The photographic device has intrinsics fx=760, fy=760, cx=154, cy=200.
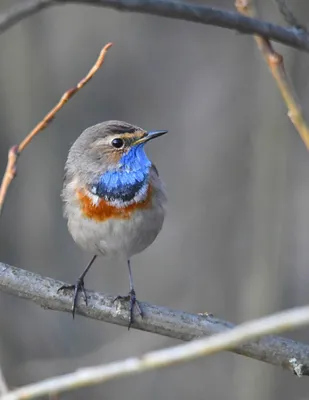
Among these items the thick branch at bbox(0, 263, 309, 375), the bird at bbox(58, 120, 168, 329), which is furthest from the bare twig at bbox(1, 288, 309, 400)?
the bird at bbox(58, 120, 168, 329)

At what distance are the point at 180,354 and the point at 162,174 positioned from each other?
19.6 feet

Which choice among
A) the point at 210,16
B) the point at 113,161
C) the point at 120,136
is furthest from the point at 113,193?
the point at 210,16

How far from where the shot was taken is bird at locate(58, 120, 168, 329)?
352 cm

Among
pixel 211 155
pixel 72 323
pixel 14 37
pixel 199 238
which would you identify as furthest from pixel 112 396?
pixel 14 37

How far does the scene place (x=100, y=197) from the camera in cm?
354

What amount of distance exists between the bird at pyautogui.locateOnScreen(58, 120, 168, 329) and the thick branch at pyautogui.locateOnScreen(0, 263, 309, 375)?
0.47 m

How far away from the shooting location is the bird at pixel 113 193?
3.52 metres

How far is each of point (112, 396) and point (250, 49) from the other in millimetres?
3432

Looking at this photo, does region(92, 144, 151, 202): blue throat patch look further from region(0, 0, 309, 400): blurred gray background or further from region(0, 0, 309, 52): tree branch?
region(0, 0, 309, 400): blurred gray background

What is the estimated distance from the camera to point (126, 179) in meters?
3.60

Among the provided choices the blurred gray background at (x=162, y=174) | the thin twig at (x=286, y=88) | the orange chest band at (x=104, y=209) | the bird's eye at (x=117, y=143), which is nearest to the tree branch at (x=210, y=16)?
the thin twig at (x=286, y=88)

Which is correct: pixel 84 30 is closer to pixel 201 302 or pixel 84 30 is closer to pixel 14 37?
pixel 14 37

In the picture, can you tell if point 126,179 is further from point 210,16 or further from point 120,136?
point 210,16

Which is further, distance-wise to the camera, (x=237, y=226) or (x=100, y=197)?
(x=237, y=226)
